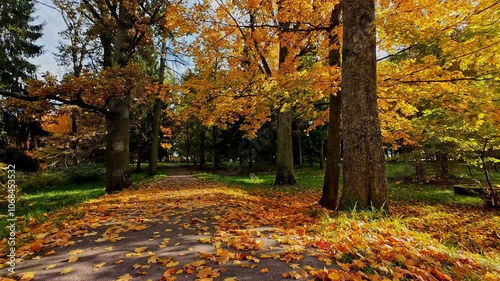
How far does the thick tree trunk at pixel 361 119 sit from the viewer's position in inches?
188

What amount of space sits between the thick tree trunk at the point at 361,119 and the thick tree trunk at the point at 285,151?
29.9 ft

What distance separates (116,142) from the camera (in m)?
10.7

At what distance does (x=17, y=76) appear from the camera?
1784cm

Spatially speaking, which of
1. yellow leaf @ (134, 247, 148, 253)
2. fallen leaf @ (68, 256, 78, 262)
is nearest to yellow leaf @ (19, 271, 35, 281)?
fallen leaf @ (68, 256, 78, 262)

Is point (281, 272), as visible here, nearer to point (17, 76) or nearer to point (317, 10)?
point (317, 10)

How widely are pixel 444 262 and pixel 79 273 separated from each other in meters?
3.95

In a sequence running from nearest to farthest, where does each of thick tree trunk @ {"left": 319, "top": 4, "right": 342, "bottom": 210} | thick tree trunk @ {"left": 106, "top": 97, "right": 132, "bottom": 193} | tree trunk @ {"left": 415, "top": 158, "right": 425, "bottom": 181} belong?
thick tree trunk @ {"left": 319, "top": 4, "right": 342, "bottom": 210}
thick tree trunk @ {"left": 106, "top": 97, "right": 132, "bottom": 193}
tree trunk @ {"left": 415, "top": 158, "right": 425, "bottom": 181}

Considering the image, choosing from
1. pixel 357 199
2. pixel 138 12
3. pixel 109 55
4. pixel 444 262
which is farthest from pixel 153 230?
pixel 109 55

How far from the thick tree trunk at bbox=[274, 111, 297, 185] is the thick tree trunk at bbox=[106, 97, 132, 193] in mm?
7307

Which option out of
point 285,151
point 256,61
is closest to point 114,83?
point 256,61

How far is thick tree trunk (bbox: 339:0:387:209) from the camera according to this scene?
477cm

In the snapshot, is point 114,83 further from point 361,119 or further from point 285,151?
point 285,151

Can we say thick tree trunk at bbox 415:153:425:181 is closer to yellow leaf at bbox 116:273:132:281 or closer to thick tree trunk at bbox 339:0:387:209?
thick tree trunk at bbox 339:0:387:209

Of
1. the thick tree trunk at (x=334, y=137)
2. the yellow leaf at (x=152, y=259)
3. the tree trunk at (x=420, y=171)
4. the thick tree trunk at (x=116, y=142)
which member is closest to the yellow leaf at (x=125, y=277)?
the yellow leaf at (x=152, y=259)
